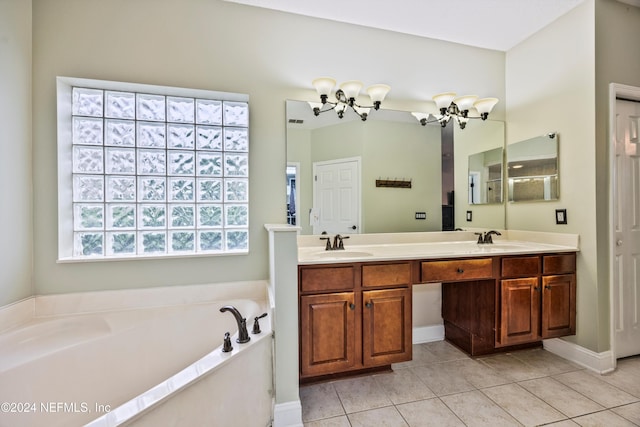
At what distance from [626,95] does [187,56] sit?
3188 millimetres

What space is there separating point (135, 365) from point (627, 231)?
3.43 m

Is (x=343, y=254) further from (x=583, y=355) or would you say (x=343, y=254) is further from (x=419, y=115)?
(x=583, y=355)

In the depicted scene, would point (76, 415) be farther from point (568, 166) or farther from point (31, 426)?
point (568, 166)

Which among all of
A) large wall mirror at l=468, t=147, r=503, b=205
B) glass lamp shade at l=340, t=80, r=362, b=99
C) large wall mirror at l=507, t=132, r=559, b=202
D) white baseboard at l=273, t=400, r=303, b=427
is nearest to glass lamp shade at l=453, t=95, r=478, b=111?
large wall mirror at l=468, t=147, r=503, b=205

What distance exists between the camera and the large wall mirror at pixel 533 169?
2305 mm

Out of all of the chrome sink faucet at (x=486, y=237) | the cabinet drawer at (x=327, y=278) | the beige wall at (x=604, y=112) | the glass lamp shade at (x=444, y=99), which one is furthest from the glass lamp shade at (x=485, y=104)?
the cabinet drawer at (x=327, y=278)

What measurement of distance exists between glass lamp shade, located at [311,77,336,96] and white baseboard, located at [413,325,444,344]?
211 centimetres

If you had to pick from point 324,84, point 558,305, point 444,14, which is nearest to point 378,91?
point 324,84

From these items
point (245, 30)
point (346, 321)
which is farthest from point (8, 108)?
point (346, 321)

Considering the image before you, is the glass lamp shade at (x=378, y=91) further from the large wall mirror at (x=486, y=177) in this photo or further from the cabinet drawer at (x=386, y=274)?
the cabinet drawer at (x=386, y=274)

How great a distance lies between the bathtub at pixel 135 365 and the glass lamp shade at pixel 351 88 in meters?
1.62

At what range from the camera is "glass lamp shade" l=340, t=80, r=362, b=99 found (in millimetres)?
2096

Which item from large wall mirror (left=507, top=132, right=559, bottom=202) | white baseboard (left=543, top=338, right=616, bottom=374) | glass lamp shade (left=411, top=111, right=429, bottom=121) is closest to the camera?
white baseboard (left=543, top=338, right=616, bottom=374)

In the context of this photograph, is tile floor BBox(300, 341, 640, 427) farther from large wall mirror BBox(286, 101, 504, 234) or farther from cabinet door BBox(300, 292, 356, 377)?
large wall mirror BBox(286, 101, 504, 234)
